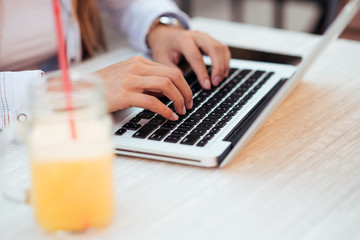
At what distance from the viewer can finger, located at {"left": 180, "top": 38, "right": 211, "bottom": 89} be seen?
1.03m

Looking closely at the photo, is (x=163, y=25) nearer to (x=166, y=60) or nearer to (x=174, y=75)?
(x=166, y=60)

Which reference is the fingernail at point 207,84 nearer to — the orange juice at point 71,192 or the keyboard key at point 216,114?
the keyboard key at point 216,114

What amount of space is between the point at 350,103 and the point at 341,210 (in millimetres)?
371

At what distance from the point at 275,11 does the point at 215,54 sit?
7.06ft

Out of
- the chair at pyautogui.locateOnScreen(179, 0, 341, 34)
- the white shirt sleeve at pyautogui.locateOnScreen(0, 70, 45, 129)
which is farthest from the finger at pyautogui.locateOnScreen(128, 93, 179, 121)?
the chair at pyautogui.locateOnScreen(179, 0, 341, 34)

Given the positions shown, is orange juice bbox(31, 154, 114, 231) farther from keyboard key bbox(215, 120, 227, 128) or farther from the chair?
the chair

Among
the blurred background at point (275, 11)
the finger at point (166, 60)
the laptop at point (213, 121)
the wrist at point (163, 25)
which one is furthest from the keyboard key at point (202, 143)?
the blurred background at point (275, 11)

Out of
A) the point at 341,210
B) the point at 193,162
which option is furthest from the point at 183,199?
the point at 341,210

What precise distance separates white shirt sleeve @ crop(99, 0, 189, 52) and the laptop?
27cm

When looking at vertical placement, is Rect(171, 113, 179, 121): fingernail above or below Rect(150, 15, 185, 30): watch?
above

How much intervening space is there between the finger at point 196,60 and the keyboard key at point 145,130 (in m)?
0.21

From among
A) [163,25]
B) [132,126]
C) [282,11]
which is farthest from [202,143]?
[282,11]

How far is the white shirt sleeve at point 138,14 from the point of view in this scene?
4.26ft

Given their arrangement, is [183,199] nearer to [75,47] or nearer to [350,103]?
[350,103]
